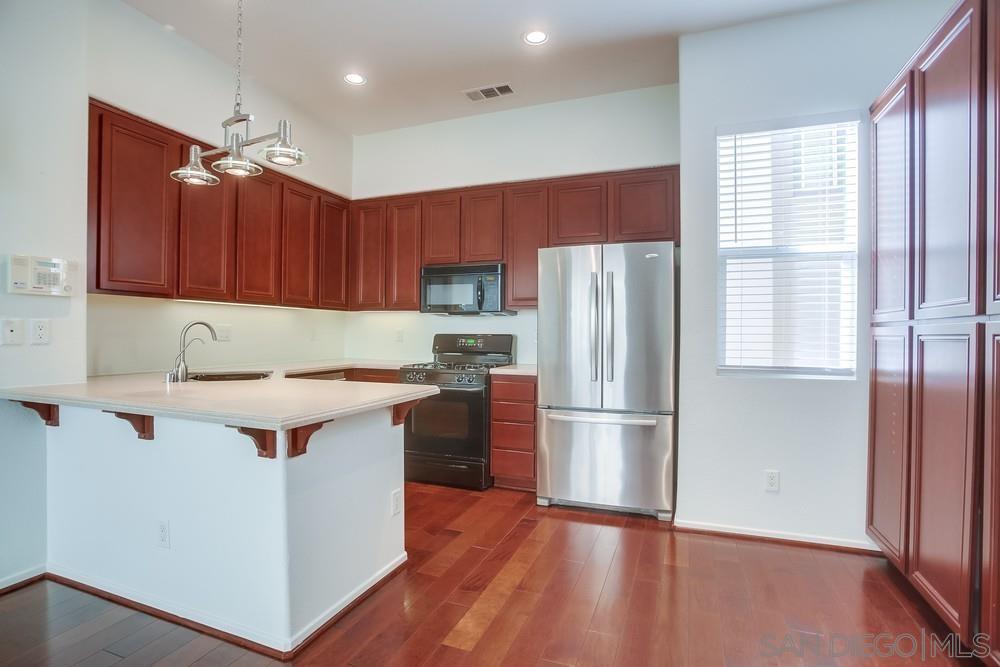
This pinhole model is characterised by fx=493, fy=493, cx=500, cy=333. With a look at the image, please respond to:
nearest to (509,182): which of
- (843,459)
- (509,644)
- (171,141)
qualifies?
(171,141)

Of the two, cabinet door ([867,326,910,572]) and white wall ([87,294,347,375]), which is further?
white wall ([87,294,347,375])

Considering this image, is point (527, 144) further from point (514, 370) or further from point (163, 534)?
point (163, 534)

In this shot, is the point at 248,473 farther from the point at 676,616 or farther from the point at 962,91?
the point at 962,91

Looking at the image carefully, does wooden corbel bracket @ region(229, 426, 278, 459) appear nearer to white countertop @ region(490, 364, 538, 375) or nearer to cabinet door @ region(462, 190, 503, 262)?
white countertop @ region(490, 364, 538, 375)

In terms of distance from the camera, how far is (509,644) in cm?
181

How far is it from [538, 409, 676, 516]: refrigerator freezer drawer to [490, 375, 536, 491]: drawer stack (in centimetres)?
16

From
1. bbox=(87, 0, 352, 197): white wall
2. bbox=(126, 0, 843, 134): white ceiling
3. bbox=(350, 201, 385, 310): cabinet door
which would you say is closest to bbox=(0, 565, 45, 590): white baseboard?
bbox=(87, 0, 352, 197): white wall

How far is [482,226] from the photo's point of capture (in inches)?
158

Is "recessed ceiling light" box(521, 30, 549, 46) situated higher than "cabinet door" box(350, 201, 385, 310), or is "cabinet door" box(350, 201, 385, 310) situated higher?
"recessed ceiling light" box(521, 30, 549, 46)

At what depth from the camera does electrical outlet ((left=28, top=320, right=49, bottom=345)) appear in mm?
2217

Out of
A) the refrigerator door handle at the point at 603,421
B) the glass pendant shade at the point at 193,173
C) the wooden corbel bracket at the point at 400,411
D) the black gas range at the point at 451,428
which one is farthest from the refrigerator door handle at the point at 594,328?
the glass pendant shade at the point at 193,173

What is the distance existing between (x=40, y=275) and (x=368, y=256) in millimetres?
2452

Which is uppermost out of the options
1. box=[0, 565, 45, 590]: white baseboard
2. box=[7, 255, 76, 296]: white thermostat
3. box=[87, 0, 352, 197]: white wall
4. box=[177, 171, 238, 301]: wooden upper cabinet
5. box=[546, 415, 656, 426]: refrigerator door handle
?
box=[87, 0, 352, 197]: white wall

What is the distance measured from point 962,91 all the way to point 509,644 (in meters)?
2.55
